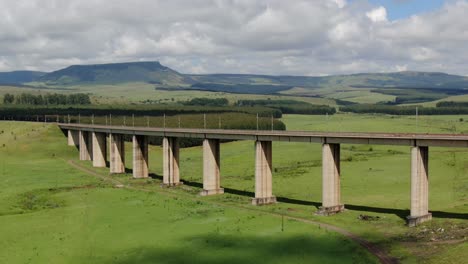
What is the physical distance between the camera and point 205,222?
76.8 meters

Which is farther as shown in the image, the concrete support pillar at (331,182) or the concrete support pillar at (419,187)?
the concrete support pillar at (331,182)

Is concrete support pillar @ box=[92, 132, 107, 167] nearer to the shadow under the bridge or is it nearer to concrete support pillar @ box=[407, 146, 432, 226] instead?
the shadow under the bridge

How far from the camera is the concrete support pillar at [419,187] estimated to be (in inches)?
2886

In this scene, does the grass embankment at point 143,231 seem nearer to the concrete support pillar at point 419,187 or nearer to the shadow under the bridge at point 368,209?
the shadow under the bridge at point 368,209

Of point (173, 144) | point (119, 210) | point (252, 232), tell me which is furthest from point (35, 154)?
point (252, 232)

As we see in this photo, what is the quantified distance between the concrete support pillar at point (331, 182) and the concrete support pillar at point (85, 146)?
104921 mm

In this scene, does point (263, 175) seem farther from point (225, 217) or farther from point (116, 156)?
point (116, 156)

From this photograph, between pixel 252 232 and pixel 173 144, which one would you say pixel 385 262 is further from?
pixel 173 144

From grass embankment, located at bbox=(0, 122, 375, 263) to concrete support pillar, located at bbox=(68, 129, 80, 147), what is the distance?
69.2 m

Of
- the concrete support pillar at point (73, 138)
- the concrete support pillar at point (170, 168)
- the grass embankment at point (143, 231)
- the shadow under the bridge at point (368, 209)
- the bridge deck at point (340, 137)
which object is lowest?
the grass embankment at point (143, 231)

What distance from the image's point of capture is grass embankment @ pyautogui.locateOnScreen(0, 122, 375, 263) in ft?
198

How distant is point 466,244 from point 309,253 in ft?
56.0

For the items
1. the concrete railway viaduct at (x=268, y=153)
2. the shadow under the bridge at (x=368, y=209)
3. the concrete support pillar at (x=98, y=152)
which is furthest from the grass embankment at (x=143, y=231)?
the concrete support pillar at (x=98, y=152)

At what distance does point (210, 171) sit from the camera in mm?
104562
